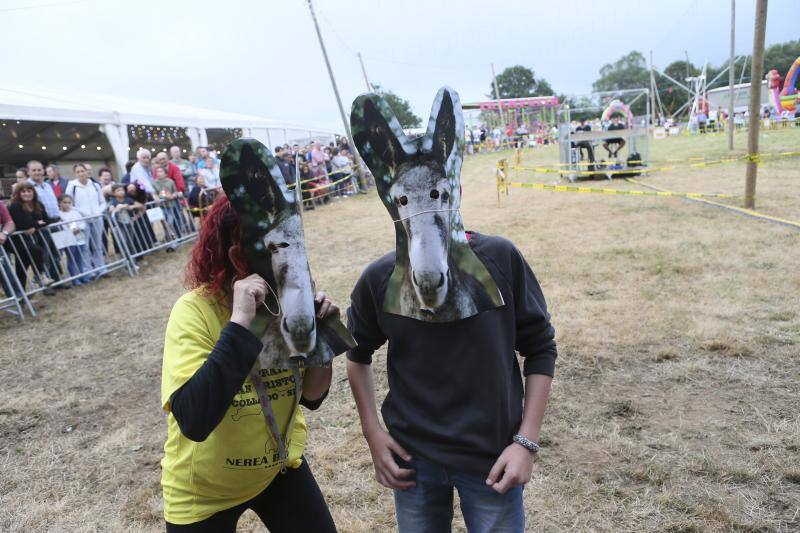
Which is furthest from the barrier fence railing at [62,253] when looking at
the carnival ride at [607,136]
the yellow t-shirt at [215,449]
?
the carnival ride at [607,136]

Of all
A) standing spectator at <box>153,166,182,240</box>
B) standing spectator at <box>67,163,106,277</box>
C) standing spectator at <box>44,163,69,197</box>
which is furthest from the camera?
standing spectator at <box>153,166,182,240</box>

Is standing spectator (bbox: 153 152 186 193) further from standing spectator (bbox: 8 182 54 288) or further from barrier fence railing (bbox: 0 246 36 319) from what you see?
barrier fence railing (bbox: 0 246 36 319)

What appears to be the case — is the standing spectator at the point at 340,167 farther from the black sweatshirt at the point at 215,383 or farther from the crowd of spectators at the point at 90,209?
the black sweatshirt at the point at 215,383

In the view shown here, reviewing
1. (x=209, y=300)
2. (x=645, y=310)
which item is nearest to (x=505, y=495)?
(x=209, y=300)

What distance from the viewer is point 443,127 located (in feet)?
4.67

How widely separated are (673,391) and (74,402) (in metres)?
4.85

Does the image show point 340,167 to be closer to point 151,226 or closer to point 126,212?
point 151,226

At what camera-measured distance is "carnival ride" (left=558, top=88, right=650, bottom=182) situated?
1420cm

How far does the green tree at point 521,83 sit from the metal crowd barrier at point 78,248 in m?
49.4

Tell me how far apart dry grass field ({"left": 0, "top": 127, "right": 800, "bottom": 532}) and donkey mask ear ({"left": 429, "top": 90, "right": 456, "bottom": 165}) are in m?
2.06

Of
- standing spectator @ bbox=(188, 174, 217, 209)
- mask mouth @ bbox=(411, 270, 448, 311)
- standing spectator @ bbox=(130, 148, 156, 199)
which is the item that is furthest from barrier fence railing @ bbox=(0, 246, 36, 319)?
mask mouth @ bbox=(411, 270, 448, 311)

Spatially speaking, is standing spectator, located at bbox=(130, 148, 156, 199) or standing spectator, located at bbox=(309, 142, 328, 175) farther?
standing spectator, located at bbox=(309, 142, 328, 175)

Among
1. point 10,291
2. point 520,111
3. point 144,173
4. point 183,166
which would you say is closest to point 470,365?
point 10,291

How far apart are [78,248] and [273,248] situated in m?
8.67
